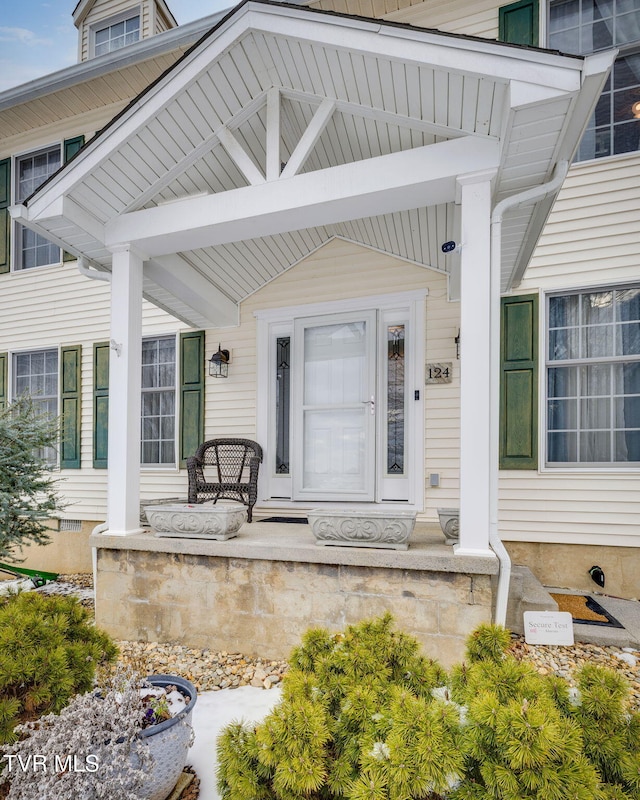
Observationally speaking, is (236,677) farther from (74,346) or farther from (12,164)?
(12,164)

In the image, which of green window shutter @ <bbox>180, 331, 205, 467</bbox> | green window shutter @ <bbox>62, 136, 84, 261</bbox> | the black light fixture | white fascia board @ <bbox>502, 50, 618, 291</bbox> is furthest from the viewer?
green window shutter @ <bbox>62, 136, 84, 261</bbox>

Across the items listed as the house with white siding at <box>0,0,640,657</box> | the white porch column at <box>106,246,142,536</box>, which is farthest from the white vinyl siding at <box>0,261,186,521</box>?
the white porch column at <box>106,246,142,536</box>

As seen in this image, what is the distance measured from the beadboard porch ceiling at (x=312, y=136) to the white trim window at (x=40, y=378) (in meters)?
3.17

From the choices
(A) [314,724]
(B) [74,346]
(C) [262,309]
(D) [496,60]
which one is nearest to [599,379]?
(D) [496,60]

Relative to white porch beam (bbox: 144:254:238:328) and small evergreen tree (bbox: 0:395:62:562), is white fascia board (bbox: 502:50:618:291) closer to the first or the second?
white porch beam (bbox: 144:254:238:328)

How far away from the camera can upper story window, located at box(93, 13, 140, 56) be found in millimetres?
6340

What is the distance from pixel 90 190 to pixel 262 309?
2.11 meters

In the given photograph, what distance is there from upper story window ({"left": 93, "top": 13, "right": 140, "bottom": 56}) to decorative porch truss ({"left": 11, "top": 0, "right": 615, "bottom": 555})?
4.37 meters

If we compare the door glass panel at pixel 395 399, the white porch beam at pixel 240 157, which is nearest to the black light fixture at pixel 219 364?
the door glass panel at pixel 395 399

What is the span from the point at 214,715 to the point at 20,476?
9.31 feet

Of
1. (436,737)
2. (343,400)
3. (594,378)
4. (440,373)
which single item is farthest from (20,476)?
(594,378)

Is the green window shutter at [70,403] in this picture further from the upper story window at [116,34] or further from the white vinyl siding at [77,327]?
the upper story window at [116,34]

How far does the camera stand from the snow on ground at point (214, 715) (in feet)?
6.21

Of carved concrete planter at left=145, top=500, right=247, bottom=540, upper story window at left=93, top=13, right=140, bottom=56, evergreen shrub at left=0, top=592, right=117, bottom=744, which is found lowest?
evergreen shrub at left=0, top=592, right=117, bottom=744
